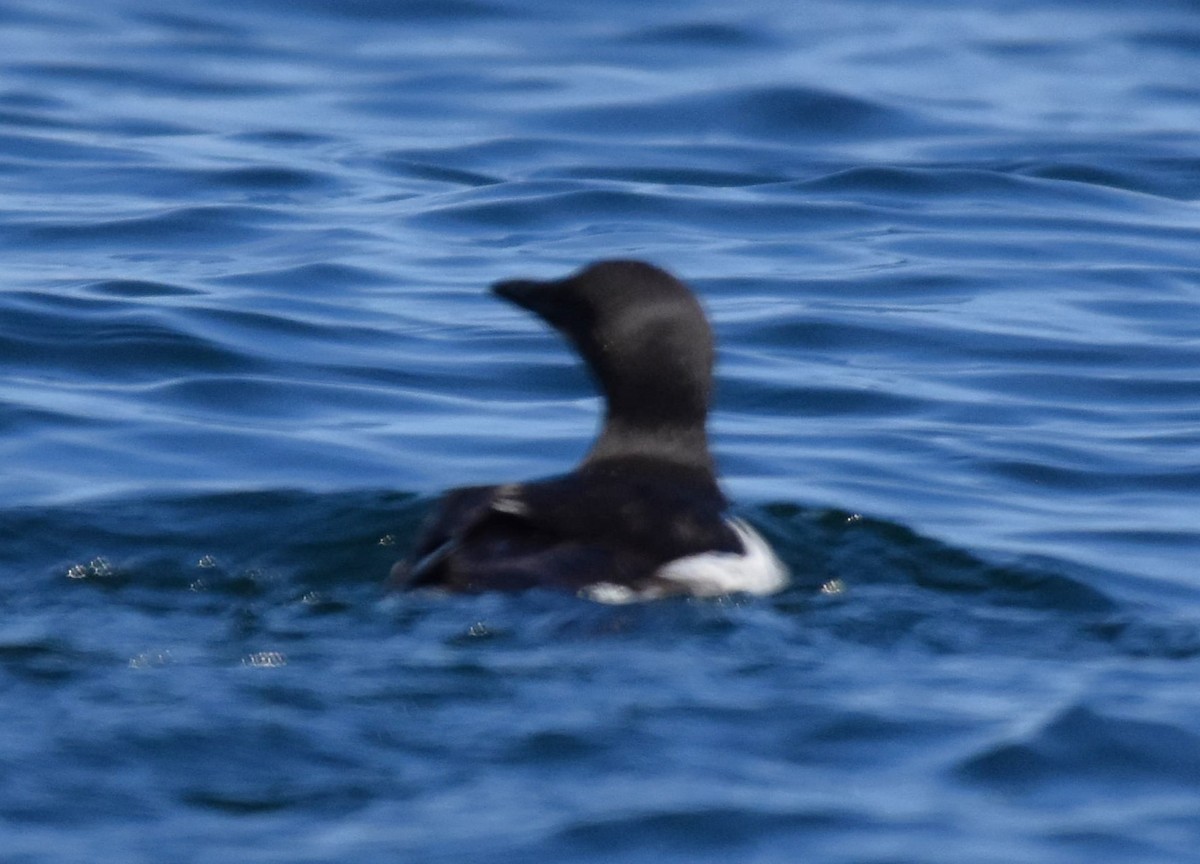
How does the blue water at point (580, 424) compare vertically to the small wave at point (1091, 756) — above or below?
above

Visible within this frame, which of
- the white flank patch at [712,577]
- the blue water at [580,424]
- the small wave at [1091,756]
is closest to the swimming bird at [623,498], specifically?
the white flank patch at [712,577]

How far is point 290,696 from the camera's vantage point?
17.7 feet

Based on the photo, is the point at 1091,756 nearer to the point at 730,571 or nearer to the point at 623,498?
the point at 730,571

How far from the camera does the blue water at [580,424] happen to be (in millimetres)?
5062

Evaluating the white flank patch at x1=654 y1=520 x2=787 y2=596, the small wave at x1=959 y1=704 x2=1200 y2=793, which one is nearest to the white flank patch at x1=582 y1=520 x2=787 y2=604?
the white flank patch at x1=654 y1=520 x2=787 y2=596

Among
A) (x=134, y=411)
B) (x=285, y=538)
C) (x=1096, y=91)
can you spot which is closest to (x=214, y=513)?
(x=285, y=538)

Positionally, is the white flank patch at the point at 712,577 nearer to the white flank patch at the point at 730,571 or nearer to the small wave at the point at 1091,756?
the white flank patch at the point at 730,571

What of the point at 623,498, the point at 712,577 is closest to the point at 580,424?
the point at 623,498

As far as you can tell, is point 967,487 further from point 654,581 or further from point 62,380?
point 62,380

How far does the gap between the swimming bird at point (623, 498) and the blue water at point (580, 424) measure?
0.14 metres

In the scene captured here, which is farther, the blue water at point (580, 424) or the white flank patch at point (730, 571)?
the white flank patch at point (730, 571)

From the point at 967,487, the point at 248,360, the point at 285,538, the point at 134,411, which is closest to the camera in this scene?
the point at 285,538

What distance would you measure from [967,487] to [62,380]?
11.8 ft

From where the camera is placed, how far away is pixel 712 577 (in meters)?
6.39
